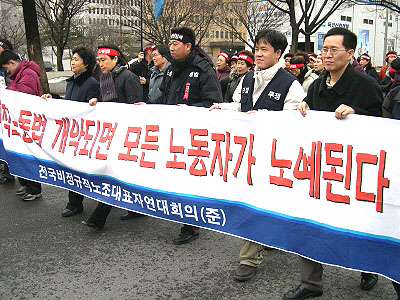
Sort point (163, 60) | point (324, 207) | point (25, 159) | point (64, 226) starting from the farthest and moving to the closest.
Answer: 1. point (163, 60)
2. point (25, 159)
3. point (64, 226)
4. point (324, 207)

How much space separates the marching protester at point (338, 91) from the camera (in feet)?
9.62

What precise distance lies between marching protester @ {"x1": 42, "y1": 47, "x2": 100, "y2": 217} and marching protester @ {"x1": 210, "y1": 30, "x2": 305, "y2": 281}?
7.04 feet

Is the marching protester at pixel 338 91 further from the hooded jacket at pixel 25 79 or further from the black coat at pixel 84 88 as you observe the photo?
the hooded jacket at pixel 25 79

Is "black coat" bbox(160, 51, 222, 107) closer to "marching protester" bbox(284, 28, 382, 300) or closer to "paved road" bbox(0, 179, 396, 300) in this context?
"marching protester" bbox(284, 28, 382, 300)

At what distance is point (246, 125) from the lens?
3240mm

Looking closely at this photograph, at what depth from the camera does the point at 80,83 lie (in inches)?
191

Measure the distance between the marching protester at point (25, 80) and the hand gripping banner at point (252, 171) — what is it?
1030 millimetres

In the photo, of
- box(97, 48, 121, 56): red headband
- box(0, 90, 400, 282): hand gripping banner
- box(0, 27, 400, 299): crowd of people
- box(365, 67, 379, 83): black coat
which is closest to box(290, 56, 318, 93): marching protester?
box(0, 27, 400, 299): crowd of people

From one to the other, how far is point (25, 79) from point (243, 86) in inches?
124

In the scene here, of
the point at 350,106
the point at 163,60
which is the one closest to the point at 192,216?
the point at 350,106

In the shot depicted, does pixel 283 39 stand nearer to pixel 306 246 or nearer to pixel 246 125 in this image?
pixel 246 125

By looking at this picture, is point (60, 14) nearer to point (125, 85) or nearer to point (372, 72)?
point (372, 72)

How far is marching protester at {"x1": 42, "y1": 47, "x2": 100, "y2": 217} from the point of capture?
15.7ft

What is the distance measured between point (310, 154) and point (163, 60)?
3.43 meters
